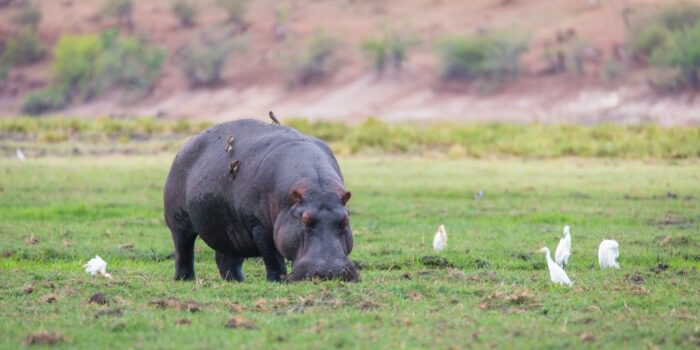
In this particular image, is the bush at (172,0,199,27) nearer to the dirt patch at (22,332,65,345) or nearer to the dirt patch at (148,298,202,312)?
the dirt patch at (148,298,202,312)

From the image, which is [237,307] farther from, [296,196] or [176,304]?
[296,196]

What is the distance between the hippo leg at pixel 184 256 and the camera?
36.2 ft

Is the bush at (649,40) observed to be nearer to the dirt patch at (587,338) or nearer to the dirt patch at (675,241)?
the dirt patch at (675,241)

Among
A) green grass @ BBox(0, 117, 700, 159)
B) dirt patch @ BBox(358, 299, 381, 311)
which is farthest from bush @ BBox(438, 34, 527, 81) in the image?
dirt patch @ BBox(358, 299, 381, 311)

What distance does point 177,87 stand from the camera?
57125 millimetres

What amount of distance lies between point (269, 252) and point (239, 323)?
2243 millimetres

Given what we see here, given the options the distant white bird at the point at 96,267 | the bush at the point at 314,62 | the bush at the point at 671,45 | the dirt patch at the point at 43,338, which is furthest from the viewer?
the bush at the point at 314,62

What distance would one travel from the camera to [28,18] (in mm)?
66438

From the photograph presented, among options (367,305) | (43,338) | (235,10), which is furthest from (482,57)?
(43,338)

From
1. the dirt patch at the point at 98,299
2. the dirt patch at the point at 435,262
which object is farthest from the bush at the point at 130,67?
the dirt patch at the point at 98,299

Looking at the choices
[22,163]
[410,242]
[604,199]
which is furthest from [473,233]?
[22,163]

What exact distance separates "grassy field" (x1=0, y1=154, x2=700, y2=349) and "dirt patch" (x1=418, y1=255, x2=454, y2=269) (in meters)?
0.02

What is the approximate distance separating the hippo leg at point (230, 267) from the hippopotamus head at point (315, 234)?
1.50 meters

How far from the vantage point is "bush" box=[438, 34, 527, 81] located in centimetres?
4997
